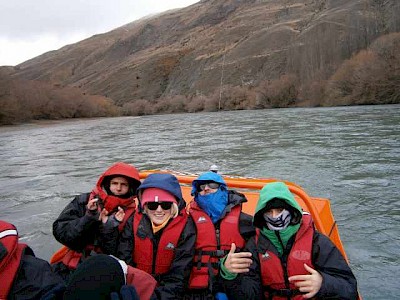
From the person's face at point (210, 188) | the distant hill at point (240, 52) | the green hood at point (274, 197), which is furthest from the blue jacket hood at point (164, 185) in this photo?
the distant hill at point (240, 52)

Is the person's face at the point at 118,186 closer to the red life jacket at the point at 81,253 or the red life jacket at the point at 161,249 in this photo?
the red life jacket at the point at 81,253

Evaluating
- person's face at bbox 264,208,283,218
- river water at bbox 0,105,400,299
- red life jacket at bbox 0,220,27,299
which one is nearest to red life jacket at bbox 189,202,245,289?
person's face at bbox 264,208,283,218

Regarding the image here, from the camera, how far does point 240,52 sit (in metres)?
67.6

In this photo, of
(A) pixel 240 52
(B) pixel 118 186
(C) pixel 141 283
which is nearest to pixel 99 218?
(B) pixel 118 186

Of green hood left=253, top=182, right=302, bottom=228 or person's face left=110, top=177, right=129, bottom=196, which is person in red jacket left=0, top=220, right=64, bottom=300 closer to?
person's face left=110, top=177, right=129, bottom=196

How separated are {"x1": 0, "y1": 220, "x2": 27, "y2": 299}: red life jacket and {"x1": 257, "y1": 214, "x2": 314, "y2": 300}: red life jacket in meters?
1.32

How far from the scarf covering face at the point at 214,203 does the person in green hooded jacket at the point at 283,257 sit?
0.42m

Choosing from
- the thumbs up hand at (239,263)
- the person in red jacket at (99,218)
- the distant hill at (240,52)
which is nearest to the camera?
the thumbs up hand at (239,263)

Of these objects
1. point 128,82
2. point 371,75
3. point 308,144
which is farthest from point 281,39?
point 308,144

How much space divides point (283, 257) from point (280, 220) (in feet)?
0.73

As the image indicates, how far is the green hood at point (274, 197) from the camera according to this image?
7.37ft

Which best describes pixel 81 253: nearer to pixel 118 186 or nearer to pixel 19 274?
pixel 118 186

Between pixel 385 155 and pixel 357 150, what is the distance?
1.11 m

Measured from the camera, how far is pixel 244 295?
2.26m
